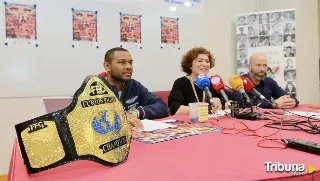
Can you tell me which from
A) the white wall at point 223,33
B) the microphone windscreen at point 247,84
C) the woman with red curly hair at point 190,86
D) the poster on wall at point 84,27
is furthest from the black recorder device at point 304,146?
the white wall at point 223,33

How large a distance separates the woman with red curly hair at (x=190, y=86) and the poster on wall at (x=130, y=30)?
68 centimetres

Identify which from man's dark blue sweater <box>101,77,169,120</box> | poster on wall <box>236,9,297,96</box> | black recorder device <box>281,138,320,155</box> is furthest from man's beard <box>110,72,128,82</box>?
poster on wall <box>236,9,297,96</box>

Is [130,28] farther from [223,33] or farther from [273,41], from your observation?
[273,41]

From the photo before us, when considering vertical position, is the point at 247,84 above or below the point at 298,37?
below

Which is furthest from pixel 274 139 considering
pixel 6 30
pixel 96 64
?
pixel 6 30

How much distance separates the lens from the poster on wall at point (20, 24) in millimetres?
2322

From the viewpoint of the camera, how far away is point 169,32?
3139 mm

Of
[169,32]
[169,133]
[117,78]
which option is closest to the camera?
[169,133]

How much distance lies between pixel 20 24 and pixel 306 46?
3.44m

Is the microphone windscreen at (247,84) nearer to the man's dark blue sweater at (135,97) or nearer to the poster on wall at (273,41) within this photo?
the man's dark blue sweater at (135,97)

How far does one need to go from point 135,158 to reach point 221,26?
3189mm
